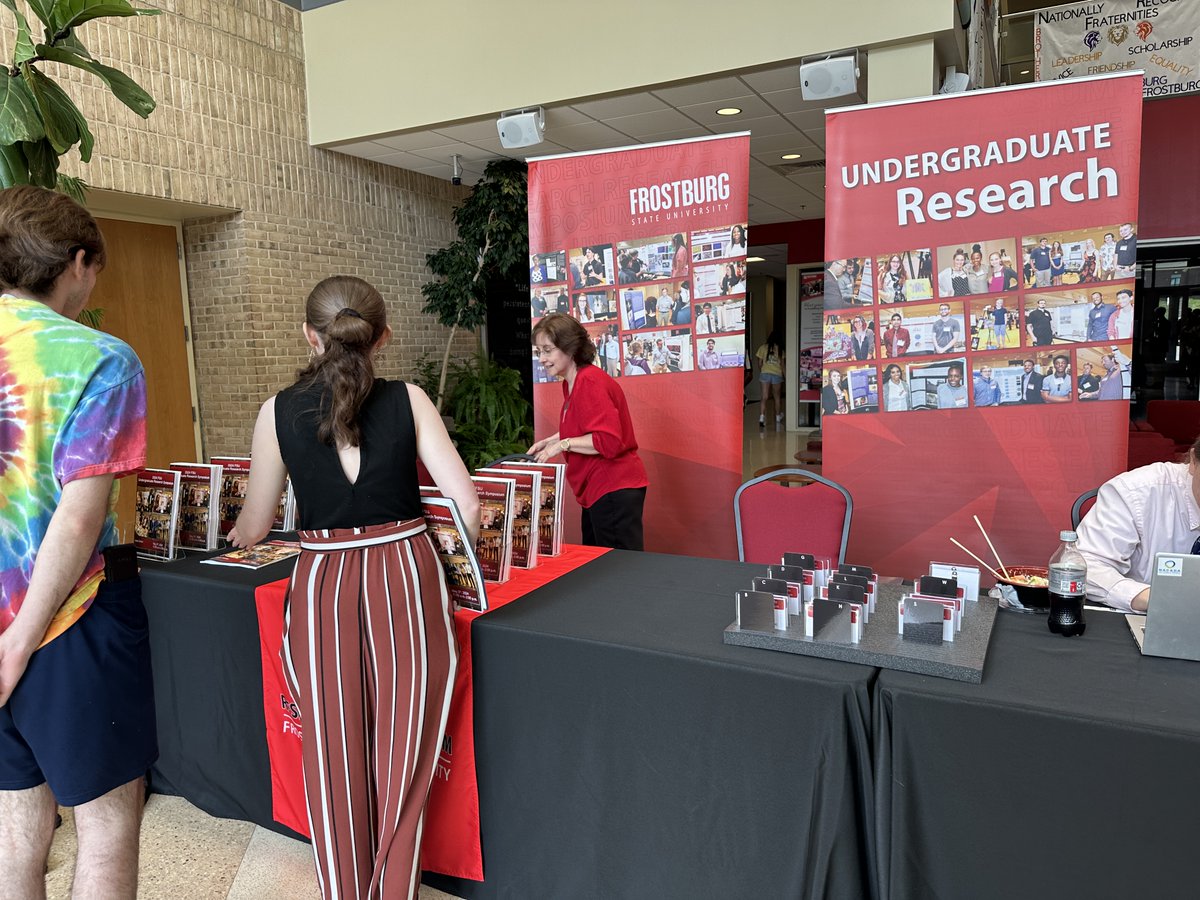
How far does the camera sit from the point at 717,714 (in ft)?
5.43

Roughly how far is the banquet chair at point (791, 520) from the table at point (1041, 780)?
4.06 feet

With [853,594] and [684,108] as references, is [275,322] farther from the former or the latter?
[853,594]

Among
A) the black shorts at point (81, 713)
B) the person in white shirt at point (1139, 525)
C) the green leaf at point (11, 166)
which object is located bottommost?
the black shorts at point (81, 713)

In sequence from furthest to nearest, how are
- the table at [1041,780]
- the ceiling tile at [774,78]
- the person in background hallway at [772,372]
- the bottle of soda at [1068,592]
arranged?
the person in background hallway at [772,372] → the ceiling tile at [774,78] → the bottle of soda at [1068,592] → the table at [1041,780]

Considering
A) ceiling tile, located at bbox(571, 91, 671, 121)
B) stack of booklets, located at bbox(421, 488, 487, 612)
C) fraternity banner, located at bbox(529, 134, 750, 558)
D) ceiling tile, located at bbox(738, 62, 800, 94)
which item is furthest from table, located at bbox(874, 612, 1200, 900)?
ceiling tile, located at bbox(571, 91, 671, 121)

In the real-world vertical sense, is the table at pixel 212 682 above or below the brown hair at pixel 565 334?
below

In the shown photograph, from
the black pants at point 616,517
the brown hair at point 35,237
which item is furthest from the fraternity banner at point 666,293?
the brown hair at point 35,237

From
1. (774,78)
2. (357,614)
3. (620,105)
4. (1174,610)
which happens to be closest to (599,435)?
(357,614)

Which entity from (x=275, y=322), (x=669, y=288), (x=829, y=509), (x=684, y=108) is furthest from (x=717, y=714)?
(x=275, y=322)

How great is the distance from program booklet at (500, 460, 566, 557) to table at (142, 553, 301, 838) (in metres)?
0.78

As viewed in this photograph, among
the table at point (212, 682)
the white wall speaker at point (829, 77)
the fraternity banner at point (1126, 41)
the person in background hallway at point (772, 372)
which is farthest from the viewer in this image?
the person in background hallway at point (772, 372)

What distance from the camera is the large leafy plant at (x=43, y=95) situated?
2590 millimetres

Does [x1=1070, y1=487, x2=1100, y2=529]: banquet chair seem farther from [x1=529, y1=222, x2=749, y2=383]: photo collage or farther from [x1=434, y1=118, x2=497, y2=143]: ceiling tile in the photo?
[x1=434, y1=118, x2=497, y2=143]: ceiling tile

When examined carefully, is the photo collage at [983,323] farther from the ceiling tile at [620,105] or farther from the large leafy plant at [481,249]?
the large leafy plant at [481,249]
